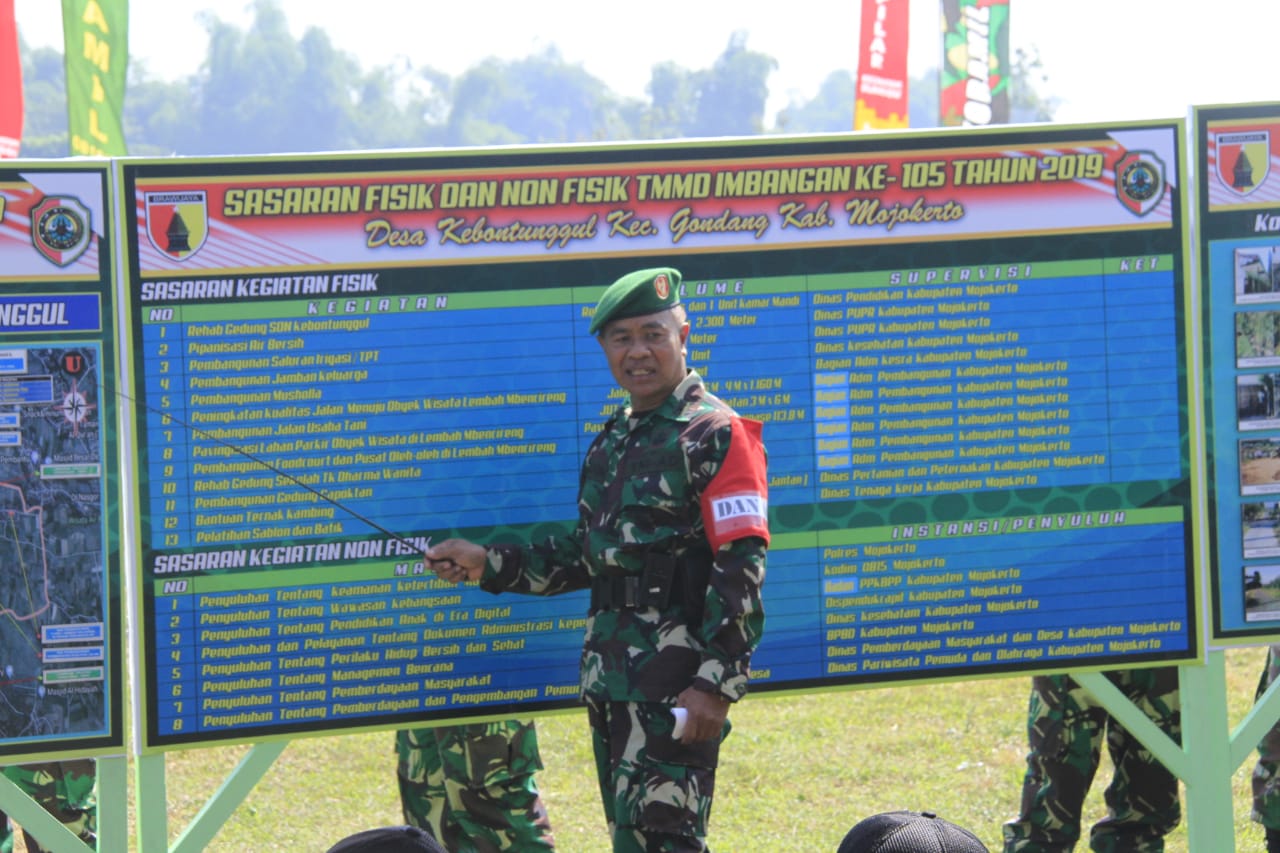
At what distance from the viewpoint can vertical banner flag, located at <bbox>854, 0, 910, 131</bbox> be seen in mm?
13570

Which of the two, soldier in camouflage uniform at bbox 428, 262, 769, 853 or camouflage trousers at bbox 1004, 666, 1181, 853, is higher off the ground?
soldier in camouflage uniform at bbox 428, 262, 769, 853

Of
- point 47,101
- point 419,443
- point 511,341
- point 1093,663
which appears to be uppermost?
point 47,101

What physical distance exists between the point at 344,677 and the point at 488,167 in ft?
4.86

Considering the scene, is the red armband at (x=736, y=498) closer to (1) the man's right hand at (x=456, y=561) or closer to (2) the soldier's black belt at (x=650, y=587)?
(2) the soldier's black belt at (x=650, y=587)

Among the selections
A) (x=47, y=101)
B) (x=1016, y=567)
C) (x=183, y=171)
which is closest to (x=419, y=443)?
(x=183, y=171)

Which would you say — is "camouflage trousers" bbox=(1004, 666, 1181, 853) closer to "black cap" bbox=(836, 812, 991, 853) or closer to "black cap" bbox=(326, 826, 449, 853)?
"black cap" bbox=(836, 812, 991, 853)

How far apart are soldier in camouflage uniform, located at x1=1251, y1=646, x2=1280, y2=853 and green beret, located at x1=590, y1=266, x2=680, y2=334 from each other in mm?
2577

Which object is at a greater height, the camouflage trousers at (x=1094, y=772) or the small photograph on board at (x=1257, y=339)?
the small photograph on board at (x=1257, y=339)

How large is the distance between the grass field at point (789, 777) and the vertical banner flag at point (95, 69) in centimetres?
460

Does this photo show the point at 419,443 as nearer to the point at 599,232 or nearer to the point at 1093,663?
the point at 599,232

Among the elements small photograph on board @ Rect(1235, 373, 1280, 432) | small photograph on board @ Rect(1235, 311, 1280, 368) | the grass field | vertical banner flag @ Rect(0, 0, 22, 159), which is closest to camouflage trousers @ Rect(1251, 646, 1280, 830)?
the grass field

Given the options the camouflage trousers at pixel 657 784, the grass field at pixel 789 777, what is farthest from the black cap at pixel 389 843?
the grass field at pixel 789 777

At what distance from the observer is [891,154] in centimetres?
433

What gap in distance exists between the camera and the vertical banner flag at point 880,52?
1357cm
